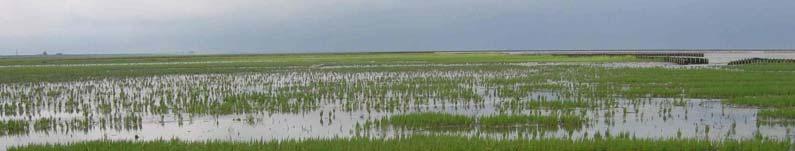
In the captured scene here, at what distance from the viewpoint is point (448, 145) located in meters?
8.38

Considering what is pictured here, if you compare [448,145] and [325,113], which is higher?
[448,145]

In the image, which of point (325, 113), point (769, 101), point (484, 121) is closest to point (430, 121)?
point (484, 121)

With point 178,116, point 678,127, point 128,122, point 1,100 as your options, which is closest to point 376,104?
point 178,116

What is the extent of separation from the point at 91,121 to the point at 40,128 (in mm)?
999

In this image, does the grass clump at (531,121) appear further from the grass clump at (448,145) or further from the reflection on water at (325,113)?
the grass clump at (448,145)

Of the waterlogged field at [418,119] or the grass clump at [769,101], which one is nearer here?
the waterlogged field at [418,119]

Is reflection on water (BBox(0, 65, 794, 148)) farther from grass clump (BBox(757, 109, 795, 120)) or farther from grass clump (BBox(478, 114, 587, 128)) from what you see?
grass clump (BBox(478, 114, 587, 128))

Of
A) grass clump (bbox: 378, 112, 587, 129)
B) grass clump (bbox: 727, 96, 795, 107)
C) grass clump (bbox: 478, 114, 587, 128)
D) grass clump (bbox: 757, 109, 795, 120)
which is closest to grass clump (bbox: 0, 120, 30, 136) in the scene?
grass clump (bbox: 378, 112, 587, 129)

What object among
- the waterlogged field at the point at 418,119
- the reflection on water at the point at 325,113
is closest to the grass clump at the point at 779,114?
the waterlogged field at the point at 418,119

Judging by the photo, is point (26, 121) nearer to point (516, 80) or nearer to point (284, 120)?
point (284, 120)

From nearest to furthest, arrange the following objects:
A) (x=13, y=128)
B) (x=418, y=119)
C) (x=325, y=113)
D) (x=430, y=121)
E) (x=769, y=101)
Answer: (x=13, y=128), (x=430, y=121), (x=418, y=119), (x=325, y=113), (x=769, y=101)

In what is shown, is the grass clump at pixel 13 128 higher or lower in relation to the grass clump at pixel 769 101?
lower

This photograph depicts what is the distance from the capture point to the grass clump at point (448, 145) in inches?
320

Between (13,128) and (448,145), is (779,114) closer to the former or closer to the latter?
(448,145)
